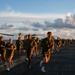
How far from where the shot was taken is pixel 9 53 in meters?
23.5

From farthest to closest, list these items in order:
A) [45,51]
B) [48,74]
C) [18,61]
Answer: [18,61] < [45,51] < [48,74]

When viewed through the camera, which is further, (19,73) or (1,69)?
(1,69)

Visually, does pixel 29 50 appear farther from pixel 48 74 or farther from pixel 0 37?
pixel 48 74

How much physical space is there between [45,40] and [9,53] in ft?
9.32

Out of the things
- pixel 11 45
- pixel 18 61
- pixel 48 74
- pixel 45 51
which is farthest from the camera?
pixel 18 61

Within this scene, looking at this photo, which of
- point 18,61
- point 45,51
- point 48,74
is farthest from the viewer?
point 18,61

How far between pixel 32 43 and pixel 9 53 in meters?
1.74

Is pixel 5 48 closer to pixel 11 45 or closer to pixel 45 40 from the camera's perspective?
pixel 11 45

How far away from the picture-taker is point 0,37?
23.6 meters

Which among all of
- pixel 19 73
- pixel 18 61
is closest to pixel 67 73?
pixel 19 73

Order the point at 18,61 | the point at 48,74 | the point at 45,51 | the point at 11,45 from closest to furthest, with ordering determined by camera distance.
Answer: the point at 48,74 → the point at 45,51 → the point at 11,45 → the point at 18,61

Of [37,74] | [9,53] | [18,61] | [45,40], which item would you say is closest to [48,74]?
[37,74]

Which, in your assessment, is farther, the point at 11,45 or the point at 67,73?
the point at 11,45

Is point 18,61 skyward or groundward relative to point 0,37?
groundward
